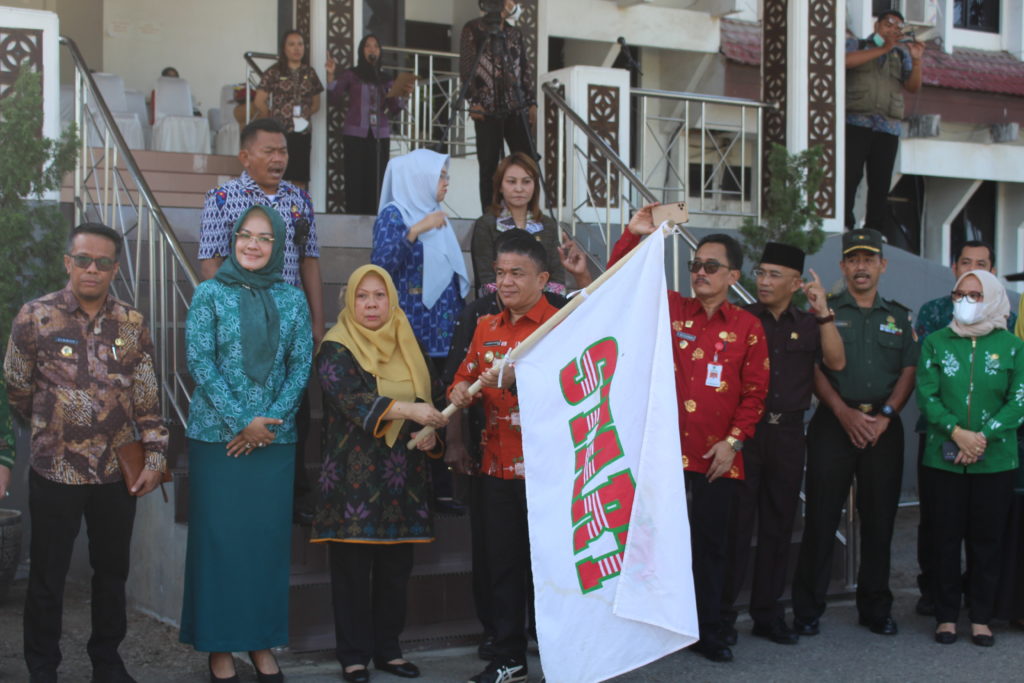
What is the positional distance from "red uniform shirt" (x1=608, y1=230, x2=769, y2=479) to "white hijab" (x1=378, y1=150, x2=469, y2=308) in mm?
957

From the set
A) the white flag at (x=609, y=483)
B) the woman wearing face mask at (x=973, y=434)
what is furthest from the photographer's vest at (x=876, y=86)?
the white flag at (x=609, y=483)

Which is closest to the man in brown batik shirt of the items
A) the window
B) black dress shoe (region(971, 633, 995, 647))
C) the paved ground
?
the paved ground

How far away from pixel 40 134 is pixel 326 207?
→ 3.61 metres

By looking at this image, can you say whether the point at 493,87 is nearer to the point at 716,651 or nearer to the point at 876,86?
the point at 876,86

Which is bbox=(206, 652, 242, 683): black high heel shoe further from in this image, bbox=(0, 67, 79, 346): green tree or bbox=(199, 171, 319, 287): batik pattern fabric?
bbox=(0, 67, 79, 346): green tree

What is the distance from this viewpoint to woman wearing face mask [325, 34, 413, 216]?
9.77m

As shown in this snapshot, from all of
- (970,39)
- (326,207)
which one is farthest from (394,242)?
(970,39)

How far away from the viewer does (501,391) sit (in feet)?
16.9

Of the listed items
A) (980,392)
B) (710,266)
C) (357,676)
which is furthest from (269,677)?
(980,392)

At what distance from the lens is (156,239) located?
715cm

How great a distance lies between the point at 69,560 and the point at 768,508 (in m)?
3.14

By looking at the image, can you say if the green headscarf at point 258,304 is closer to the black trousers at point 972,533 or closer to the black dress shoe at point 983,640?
the black trousers at point 972,533

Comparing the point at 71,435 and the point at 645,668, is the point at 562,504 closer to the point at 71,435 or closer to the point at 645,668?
the point at 645,668

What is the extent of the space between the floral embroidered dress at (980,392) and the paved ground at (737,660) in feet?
2.85
